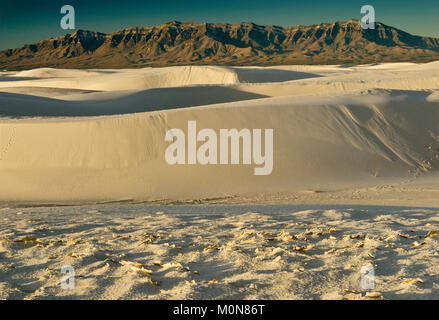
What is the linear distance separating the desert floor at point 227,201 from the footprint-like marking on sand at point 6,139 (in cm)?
5

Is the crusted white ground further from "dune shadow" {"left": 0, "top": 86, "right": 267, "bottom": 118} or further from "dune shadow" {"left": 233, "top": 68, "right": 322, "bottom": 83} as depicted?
"dune shadow" {"left": 233, "top": 68, "right": 322, "bottom": 83}

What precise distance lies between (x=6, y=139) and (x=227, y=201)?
7.78m

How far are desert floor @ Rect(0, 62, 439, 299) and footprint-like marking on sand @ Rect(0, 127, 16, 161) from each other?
2.0 inches

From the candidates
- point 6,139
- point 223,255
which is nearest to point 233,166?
point 6,139

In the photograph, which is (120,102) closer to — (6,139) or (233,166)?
(6,139)

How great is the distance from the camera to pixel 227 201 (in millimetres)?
11070

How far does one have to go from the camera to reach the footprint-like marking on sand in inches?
585

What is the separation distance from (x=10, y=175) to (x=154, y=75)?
2823 cm

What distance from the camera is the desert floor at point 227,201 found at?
166 inches

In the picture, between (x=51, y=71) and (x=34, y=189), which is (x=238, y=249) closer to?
(x=34, y=189)

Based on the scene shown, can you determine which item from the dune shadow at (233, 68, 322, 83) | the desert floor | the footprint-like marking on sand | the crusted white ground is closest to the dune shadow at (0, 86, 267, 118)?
the desert floor

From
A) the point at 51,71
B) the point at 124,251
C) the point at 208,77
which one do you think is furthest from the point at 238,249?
the point at 51,71
